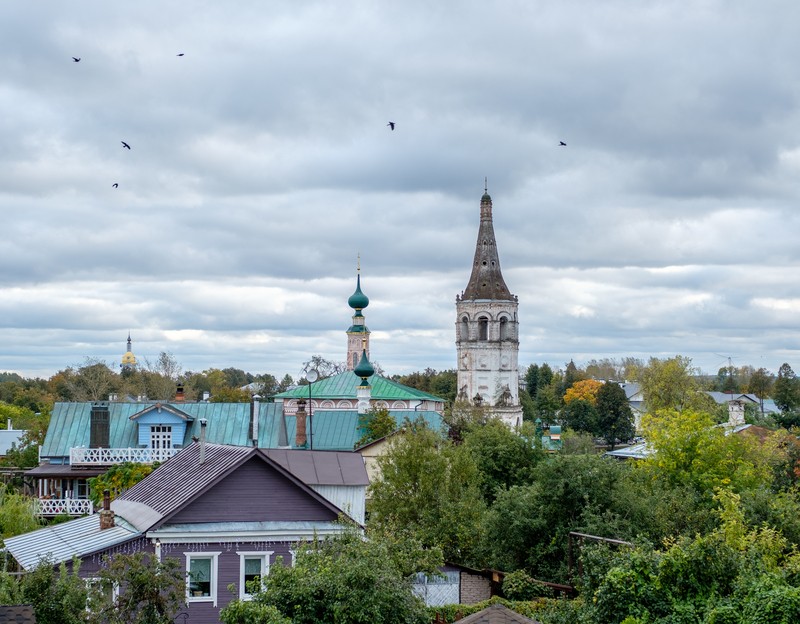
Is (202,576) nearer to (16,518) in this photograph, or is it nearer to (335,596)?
(335,596)

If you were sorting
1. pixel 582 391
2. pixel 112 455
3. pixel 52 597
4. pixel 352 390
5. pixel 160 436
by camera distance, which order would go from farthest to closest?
pixel 582 391, pixel 352 390, pixel 160 436, pixel 112 455, pixel 52 597

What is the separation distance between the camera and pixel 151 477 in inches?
1309

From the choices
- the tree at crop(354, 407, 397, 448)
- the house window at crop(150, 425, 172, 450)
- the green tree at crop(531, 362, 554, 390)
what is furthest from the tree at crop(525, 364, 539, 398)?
the house window at crop(150, 425, 172, 450)

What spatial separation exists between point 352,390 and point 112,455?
36845mm

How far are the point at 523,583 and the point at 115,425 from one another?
29476mm

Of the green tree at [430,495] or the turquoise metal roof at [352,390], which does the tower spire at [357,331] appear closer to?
the turquoise metal roof at [352,390]

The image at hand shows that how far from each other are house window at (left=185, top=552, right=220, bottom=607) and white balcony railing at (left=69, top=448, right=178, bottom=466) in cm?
2128

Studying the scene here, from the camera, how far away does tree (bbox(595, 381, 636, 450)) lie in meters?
121

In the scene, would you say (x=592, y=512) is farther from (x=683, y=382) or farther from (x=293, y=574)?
(x=683, y=382)

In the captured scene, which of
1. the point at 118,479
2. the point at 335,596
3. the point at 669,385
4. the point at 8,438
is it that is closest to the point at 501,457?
the point at 118,479

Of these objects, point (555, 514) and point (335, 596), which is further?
point (555, 514)

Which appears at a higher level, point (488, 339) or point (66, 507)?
point (488, 339)

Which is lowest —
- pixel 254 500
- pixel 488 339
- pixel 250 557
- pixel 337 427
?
pixel 250 557

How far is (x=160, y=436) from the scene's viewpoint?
174 ft
